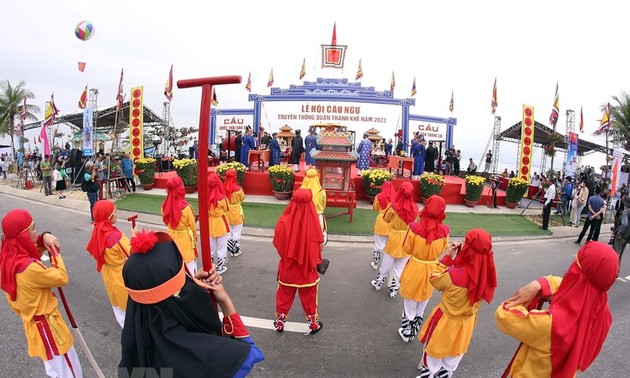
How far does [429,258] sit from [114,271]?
12.2ft

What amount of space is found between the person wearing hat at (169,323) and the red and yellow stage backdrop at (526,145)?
652 inches

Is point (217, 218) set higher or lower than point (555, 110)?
lower

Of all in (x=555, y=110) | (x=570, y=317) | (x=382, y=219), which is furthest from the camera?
(x=555, y=110)

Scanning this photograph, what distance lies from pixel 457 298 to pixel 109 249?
3667 mm

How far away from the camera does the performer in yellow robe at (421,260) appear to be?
13.9 feet

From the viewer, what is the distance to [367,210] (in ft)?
39.0

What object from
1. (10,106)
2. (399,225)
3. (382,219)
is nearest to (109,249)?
(399,225)

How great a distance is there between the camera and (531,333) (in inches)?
90.7

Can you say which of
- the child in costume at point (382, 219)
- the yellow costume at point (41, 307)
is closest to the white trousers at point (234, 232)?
the child in costume at point (382, 219)

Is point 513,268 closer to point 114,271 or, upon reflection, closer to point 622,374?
point 622,374

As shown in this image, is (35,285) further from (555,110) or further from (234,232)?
(555,110)

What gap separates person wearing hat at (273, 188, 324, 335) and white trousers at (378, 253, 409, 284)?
1.94m

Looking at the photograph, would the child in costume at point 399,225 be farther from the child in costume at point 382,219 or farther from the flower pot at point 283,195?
the flower pot at point 283,195

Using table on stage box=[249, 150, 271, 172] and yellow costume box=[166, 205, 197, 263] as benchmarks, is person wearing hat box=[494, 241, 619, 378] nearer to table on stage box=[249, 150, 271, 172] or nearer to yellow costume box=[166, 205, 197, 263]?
yellow costume box=[166, 205, 197, 263]
